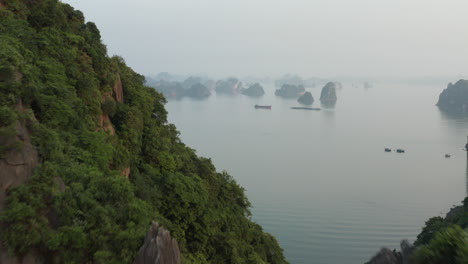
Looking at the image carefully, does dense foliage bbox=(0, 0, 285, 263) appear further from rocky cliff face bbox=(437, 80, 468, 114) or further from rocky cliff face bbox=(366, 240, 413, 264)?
rocky cliff face bbox=(437, 80, 468, 114)

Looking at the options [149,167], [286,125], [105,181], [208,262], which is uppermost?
[105,181]

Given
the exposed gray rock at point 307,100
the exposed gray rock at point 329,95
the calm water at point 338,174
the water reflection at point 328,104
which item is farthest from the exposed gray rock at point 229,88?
the calm water at point 338,174

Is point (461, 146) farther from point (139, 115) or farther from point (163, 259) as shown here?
point (163, 259)

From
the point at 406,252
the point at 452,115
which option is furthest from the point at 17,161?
the point at 452,115

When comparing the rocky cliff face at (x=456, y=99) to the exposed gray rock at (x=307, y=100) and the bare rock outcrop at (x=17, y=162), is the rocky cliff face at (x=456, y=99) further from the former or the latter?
the bare rock outcrop at (x=17, y=162)

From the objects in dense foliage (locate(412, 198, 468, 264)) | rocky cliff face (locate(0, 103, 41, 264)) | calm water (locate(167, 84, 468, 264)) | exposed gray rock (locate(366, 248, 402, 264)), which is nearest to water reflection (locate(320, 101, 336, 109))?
calm water (locate(167, 84, 468, 264))

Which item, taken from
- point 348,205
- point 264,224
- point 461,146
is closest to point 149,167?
point 264,224

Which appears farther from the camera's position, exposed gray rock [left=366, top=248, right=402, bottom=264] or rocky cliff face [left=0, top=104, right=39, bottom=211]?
rocky cliff face [left=0, top=104, right=39, bottom=211]
